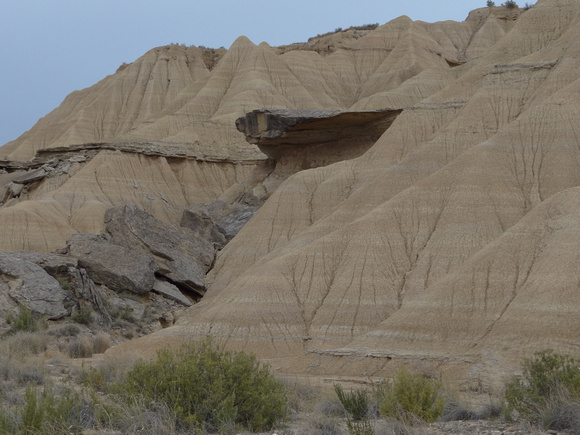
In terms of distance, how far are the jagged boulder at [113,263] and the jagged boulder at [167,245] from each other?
1015 mm

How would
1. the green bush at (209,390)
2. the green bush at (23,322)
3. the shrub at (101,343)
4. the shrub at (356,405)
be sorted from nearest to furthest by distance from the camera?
the green bush at (209,390) → the shrub at (356,405) → the green bush at (23,322) → the shrub at (101,343)

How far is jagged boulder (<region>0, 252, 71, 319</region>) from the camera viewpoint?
1558 inches

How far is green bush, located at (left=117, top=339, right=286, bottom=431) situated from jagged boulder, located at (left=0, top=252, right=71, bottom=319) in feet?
79.4

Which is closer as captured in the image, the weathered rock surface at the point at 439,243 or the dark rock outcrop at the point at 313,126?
the weathered rock surface at the point at 439,243

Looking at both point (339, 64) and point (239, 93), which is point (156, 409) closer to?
point (239, 93)

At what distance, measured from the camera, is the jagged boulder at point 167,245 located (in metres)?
50.1

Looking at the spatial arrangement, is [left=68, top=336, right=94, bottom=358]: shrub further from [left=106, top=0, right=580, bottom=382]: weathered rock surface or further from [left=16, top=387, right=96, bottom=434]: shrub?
[left=16, top=387, right=96, bottom=434]: shrub

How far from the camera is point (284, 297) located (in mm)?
38938

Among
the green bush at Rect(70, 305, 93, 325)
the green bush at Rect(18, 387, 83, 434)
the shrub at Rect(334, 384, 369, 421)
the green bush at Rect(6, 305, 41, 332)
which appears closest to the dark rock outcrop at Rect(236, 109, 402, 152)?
the green bush at Rect(70, 305, 93, 325)

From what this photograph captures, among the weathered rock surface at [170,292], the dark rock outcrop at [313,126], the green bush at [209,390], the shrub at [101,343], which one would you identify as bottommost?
the shrub at [101,343]

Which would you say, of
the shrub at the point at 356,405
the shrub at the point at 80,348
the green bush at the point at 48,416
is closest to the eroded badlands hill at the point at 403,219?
the shrub at the point at 80,348

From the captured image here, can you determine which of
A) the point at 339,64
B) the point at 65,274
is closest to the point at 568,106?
the point at 65,274

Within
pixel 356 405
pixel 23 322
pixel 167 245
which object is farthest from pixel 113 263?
pixel 356 405

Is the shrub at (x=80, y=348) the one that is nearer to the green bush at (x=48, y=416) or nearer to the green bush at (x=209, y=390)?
the green bush at (x=209, y=390)
